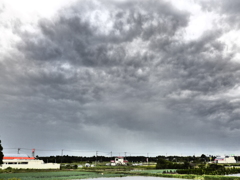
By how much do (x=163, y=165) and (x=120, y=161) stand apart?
44.7 m

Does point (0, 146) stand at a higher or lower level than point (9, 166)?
higher

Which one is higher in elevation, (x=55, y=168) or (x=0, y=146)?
(x=0, y=146)

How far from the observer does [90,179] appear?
230 ft

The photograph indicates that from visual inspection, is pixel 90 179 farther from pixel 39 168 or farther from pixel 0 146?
pixel 39 168

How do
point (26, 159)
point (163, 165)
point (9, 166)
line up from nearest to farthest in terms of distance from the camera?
point (9, 166) → point (26, 159) → point (163, 165)

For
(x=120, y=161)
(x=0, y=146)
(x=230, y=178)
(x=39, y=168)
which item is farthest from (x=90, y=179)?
(x=120, y=161)

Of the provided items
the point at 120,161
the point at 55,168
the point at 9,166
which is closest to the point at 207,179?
the point at 55,168

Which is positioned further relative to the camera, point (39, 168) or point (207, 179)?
point (39, 168)

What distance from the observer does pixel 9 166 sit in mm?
110375

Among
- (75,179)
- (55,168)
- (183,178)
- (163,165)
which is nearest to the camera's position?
(75,179)

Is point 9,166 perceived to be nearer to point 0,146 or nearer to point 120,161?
point 0,146

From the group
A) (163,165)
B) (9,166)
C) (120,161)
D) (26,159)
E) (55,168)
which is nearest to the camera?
(9,166)

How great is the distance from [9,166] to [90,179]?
5707cm

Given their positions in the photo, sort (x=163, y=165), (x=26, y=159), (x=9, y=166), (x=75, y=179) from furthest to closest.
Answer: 1. (x=163, y=165)
2. (x=26, y=159)
3. (x=9, y=166)
4. (x=75, y=179)
